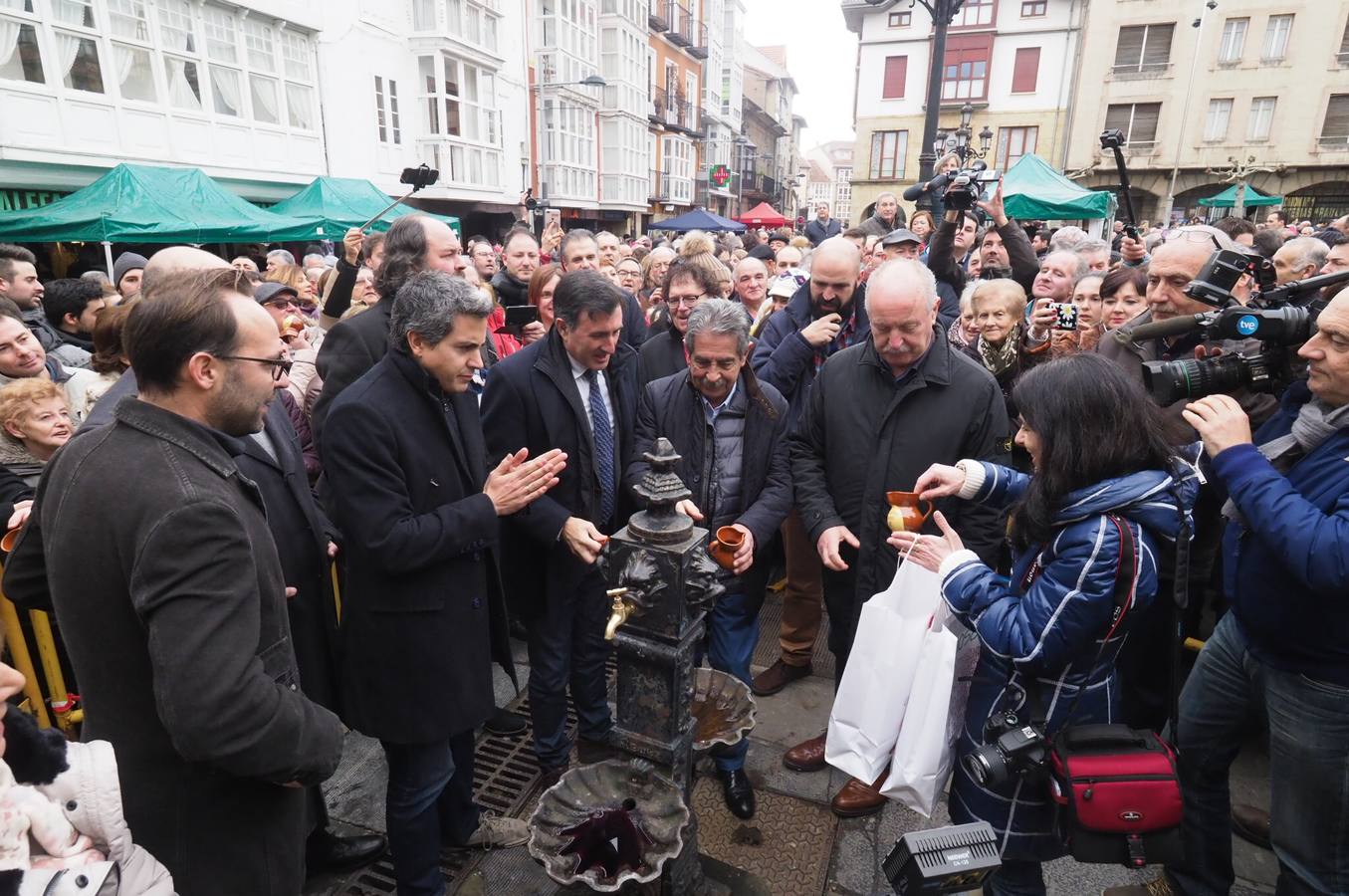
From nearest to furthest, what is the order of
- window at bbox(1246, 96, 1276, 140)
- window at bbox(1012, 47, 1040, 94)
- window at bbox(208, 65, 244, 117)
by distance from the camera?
window at bbox(208, 65, 244, 117) < window at bbox(1246, 96, 1276, 140) < window at bbox(1012, 47, 1040, 94)

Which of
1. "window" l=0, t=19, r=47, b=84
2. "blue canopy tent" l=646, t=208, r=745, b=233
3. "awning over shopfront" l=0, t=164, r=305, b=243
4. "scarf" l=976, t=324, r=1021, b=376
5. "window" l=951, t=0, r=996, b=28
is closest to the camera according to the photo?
"scarf" l=976, t=324, r=1021, b=376

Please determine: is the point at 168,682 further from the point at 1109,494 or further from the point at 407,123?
the point at 407,123

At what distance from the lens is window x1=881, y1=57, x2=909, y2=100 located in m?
33.5

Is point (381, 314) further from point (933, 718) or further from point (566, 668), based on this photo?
point (933, 718)

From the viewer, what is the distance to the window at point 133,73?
38.8 ft

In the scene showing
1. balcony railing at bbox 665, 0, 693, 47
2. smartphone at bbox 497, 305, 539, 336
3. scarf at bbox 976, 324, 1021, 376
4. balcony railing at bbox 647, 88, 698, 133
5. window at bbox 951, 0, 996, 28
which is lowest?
scarf at bbox 976, 324, 1021, 376

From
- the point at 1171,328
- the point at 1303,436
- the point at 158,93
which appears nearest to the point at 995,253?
the point at 1171,328

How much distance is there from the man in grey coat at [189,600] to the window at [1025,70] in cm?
3760

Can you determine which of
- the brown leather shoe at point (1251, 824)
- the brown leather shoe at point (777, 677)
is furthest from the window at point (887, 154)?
the brown leather shoe at point (1251, 824)

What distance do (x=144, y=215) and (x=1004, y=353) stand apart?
10.0m

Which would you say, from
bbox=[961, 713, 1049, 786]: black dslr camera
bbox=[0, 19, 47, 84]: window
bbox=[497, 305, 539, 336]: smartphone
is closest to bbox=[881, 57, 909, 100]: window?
bbox=[0, 19, 47, 84]: window

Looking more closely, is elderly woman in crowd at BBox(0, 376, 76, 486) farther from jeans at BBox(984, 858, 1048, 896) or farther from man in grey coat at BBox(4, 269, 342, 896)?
jeans at BBox(984, 858, 1048, 896)

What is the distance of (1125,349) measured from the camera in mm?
3396

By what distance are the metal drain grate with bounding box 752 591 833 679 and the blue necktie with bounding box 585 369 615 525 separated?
134 cm
